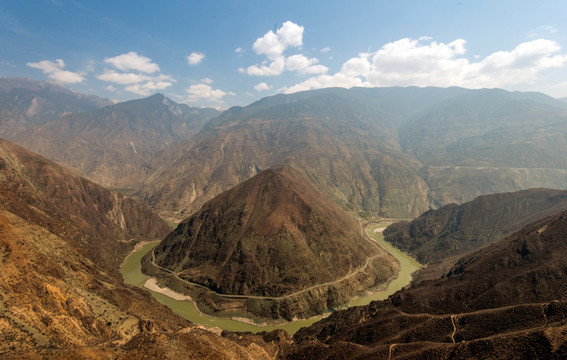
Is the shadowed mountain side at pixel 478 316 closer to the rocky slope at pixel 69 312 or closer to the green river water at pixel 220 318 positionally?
the green river water at pixel 220 318

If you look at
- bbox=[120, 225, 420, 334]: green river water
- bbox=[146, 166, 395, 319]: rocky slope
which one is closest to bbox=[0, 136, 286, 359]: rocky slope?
bbox=[120, 225, 420, 334]: green river water

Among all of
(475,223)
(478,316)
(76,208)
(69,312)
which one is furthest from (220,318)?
(475,223)

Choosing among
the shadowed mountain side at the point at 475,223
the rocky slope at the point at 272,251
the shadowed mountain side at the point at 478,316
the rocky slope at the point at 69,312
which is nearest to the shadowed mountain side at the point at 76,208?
the rocky slope at the point at 69,312

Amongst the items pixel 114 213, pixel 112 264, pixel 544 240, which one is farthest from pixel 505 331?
pixel 114 213

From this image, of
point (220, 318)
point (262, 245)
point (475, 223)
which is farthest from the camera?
point (475, 223)

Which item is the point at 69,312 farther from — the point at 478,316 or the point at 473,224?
the point at 473,224

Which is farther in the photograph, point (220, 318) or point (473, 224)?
point (473, 224)
